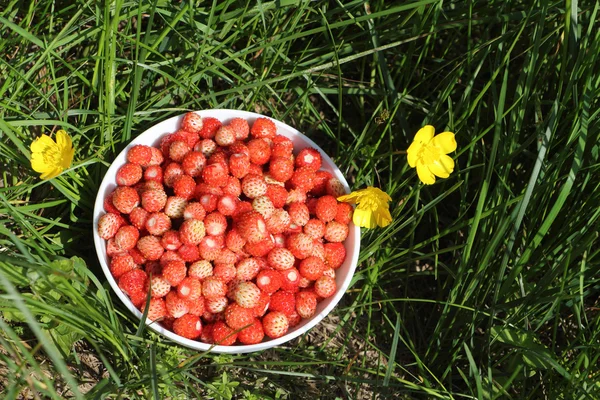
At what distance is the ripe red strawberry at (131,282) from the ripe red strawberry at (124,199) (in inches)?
7.4

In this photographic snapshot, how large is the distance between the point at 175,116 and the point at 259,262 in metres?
0.55

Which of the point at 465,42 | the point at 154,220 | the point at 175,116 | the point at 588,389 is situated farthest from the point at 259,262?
the point at 465,42

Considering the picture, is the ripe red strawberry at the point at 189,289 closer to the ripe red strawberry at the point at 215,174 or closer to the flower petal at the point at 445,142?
the ripe red strawberry at the point at 215,174

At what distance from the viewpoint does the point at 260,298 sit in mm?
1796

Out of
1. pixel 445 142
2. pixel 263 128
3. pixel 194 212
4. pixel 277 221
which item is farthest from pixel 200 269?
pixel 445 142

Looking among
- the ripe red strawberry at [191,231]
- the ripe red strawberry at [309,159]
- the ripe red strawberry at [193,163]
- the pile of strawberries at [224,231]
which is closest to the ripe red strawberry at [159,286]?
the pile of strawberries at [224,231]

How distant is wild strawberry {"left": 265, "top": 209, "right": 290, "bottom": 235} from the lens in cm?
186

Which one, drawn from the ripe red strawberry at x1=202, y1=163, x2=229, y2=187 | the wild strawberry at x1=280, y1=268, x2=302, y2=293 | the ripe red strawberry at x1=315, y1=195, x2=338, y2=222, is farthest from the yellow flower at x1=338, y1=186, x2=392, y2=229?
the ripe red strawberry at x1=202, y1=163, x2=229, y2=187

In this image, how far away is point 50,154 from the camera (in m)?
1.78

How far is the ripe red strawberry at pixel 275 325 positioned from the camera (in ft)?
5.86

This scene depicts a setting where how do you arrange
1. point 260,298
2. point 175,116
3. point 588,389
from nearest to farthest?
point 588,389 → point 260,298 → point 175,116

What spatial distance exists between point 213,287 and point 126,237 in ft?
0.94

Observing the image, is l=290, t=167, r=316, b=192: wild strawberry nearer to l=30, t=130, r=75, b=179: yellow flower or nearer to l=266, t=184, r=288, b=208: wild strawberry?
l=266, t=184, r=288, b=208: wild strawberry

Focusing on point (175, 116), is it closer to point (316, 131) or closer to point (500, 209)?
point (316, 131)
